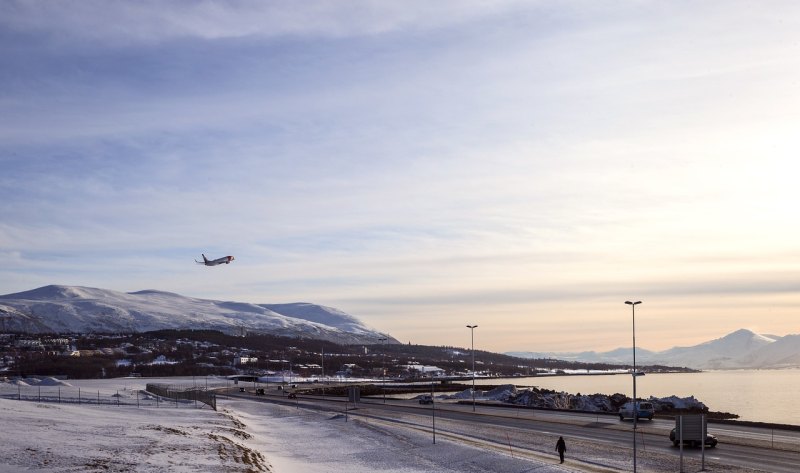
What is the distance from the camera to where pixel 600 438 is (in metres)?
66.9

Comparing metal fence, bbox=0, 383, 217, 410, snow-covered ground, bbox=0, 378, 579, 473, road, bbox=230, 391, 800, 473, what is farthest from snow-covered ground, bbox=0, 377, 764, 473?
metal fence, bbox=0, 383, 217, 410

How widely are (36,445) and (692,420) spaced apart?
37.4 metres

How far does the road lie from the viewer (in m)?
50.7

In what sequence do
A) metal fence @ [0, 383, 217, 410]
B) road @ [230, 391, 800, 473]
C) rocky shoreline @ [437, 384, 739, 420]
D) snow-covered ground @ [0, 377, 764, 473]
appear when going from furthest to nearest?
rocky shoreline @ [437, 384, 739, 420]
metal fence @ [0, 383, 217, 410]
road @ [230, 391, 800, 473]
snow-covered ground @ [0, 377, 764, 473]

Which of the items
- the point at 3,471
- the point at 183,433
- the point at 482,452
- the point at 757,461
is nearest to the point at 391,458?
the point at 482,452

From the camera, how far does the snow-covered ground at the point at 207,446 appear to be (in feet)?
131

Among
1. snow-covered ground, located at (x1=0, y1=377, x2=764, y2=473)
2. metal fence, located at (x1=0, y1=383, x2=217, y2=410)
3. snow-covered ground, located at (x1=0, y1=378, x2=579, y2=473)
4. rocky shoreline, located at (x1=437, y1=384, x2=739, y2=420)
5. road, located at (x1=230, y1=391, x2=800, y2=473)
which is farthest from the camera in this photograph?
rocky shoreline, located at (x1=437, y1=384, x2=739, y2=420)

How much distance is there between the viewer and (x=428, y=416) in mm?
96625

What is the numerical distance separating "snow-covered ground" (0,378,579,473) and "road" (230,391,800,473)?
4307 millimetres

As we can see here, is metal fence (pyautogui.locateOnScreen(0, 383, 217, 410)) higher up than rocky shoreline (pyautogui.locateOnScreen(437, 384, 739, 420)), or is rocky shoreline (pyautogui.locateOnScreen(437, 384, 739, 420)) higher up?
metal fence (pyautogui.locateOnScreen(0, 383, 217, 410))

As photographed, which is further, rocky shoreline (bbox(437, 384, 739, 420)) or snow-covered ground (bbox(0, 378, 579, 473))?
rocky shoreline (bbox(437, 384, 739, 420))

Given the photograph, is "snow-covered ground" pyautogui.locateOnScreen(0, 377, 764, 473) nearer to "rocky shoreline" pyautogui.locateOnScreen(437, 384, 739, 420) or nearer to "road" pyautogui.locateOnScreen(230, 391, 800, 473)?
"road" pyautogui.locateOnScreen(230, 391, 800, 473)

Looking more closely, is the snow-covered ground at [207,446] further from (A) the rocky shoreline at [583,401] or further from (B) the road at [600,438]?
(A) the rocky shoreline at [583,401]

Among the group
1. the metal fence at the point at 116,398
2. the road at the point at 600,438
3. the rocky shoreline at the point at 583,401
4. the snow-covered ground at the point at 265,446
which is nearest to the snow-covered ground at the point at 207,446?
the snow-covered ground at the point at 265,446
